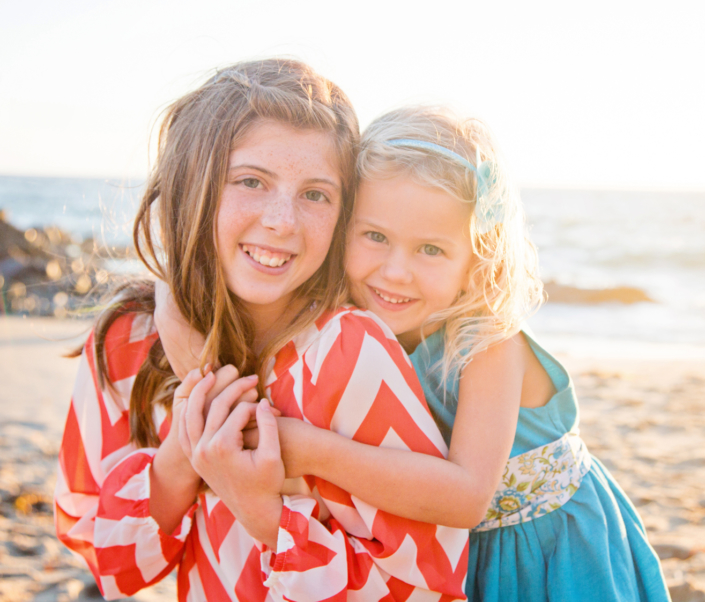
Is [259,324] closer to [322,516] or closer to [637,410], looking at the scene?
[322,516]

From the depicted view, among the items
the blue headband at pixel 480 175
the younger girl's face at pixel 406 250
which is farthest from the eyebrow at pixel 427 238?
the blue headband at pixel 480 175

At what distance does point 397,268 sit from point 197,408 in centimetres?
75

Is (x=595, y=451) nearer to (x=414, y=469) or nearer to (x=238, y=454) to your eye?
(x=414, y=469)

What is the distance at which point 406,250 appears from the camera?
1845 millimetres

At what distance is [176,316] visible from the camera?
179cm

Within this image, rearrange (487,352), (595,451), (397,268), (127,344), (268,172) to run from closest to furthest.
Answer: (268,172), (487,352), (397,268), (127,344), (595,451)

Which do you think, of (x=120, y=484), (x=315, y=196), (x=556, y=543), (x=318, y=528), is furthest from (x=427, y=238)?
(x=120, y=484)

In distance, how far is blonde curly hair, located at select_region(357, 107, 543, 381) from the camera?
5.90ft

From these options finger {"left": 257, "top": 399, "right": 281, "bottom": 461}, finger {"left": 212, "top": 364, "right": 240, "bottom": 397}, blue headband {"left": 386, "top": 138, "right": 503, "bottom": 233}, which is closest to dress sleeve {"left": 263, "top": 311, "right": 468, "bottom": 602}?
finger {"left": 257, "top": 399, "right": 281, "bottom": 461}

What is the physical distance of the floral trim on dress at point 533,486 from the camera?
1804mm

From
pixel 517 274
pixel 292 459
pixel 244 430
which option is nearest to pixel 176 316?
pixel 244 430

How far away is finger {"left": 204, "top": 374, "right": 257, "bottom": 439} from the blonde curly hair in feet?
2.04

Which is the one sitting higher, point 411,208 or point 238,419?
point 411,208

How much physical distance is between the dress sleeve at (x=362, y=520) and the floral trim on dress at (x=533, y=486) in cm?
33
